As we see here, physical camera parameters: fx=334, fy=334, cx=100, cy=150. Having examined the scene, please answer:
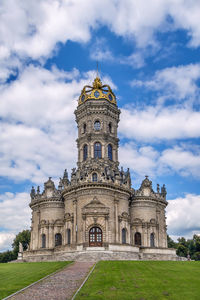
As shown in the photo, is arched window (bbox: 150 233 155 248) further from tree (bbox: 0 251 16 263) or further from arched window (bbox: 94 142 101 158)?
tree (bbox: 0 251 16 263)

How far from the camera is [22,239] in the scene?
301ft

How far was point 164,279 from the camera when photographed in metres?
26.0

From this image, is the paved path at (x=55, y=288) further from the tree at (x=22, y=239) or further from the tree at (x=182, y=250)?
the tree at (x=182, y=250)

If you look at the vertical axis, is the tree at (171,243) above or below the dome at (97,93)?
below

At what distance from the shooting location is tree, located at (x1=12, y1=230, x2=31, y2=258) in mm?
91688

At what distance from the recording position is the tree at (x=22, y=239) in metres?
91.7

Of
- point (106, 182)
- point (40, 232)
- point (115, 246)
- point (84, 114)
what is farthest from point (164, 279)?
point (84, 114)

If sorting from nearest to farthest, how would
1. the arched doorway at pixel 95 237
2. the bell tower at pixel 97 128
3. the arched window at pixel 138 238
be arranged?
1. the arched doorway at pixel 95 237
2. the arched window at pixel 138 238
3. the bell tower at pixel 97 128

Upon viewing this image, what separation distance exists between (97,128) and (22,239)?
43605mm

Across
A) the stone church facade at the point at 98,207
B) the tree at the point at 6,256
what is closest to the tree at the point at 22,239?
the tree at the point at 6,256

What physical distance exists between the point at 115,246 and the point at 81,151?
23.5 metres

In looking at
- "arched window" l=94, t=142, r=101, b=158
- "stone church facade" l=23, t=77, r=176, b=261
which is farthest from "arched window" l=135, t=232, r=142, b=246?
"arched window" l=94, t=142, r=101, b=158

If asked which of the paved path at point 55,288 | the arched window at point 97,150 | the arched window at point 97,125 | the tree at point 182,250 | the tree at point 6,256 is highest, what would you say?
the arched window at point 97,125

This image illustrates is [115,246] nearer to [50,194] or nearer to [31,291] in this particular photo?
[50,194]
